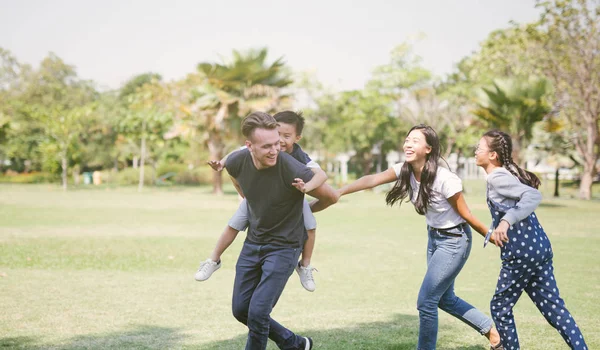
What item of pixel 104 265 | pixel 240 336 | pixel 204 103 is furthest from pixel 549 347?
pixel 204 103

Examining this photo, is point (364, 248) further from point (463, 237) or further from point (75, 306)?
point (463, 237)

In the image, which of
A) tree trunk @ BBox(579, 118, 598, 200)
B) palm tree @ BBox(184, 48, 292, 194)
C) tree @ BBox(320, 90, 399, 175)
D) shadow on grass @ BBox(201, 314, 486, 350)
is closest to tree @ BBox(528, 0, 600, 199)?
tree trunk @ BBox(579, 118, 598, 200)

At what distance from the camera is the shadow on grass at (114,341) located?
6539 mm

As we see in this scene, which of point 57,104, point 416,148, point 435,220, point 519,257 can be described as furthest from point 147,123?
point 519,257

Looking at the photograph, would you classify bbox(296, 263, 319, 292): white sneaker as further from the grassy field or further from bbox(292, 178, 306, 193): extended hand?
→ bbox(292, 178, 306, 193): extended hand

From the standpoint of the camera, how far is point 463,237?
18.3 feet

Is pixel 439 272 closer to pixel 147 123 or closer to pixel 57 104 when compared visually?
pixel 147 123

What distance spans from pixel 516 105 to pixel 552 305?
29644mm

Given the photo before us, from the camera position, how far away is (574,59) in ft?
116

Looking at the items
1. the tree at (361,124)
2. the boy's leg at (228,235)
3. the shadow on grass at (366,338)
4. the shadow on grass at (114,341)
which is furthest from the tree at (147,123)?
the boy's leg at (228,235)

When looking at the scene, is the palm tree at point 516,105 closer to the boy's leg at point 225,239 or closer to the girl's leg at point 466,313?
the girl's leg at point 466,313

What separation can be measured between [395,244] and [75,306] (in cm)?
986

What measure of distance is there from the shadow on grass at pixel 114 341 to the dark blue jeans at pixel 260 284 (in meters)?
1.67

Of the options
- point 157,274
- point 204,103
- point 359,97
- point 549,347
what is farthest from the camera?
point 359,97
